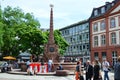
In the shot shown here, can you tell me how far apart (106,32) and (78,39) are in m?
22.2

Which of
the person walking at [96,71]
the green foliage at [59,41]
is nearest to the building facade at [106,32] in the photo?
the green foliage at [59,41]

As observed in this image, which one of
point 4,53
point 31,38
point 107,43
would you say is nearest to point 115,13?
point 107,43

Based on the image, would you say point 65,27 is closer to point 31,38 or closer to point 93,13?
point 93,13

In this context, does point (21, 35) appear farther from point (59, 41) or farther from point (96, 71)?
point (96, 71)

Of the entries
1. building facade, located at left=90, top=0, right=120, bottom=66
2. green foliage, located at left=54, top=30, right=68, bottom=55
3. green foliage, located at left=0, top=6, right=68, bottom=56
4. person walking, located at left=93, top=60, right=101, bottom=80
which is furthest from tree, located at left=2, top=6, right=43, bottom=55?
person walking, located at left=93, top=60, right=101, bottom=80

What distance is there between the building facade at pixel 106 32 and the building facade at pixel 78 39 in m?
9.18

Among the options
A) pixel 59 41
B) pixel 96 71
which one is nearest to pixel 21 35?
pixel 59 41

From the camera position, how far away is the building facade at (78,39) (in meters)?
78.9

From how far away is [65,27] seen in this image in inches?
3652

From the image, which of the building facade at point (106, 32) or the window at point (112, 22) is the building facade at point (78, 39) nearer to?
the building facade at point (106, 32)

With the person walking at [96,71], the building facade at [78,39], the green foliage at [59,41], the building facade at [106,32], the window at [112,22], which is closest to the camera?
the person walking at [96,71]

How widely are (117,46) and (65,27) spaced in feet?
114

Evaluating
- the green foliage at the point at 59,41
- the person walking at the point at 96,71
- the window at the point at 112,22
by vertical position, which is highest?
the window at the point at 112,22

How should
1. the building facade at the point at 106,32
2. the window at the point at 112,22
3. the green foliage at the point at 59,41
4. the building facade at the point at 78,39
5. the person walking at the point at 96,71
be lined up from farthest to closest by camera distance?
the building facade at the point at 78,39 < the green foliage at the point at 59,41 < the window at the point at 112,22 < the building facade at the point at 106,32 < the person walking at the point at 96,71
